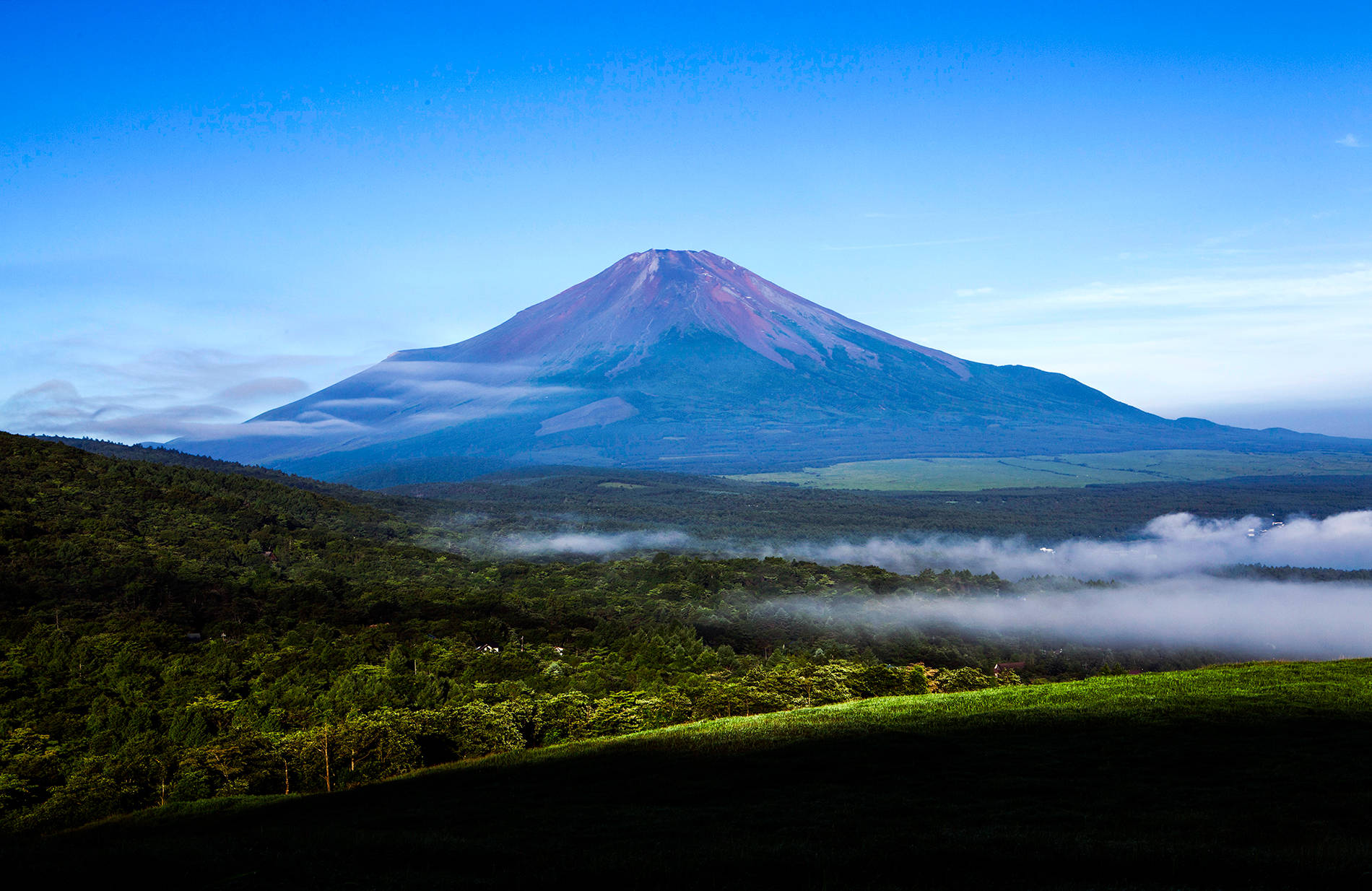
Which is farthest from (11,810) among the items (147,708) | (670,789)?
(670,789)

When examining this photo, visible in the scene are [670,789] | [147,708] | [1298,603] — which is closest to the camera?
[670,789]

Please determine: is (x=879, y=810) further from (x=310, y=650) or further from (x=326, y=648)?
(x=310, y=650)

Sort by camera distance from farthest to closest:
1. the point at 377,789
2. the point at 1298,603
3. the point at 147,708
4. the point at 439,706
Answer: the point at 1298,603 → the point at 439,706 → the point at 147,708 → the point at 377,789

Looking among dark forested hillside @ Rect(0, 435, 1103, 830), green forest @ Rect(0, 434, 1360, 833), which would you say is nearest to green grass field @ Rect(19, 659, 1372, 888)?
dark forested hillside @ Rect(0, 435, 1103, 830)

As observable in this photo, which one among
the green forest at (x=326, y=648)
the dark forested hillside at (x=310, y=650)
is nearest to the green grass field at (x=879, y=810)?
the dark forested hillside at (x=310, y=650)

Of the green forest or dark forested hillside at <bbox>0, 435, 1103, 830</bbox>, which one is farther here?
the green forest

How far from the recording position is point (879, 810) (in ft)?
70.5

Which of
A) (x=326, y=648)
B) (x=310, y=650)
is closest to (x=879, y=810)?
(x=326, y=648)

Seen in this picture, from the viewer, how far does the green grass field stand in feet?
50.6

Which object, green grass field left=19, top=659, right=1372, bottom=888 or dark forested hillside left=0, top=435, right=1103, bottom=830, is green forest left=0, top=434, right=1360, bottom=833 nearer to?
dark forested hillside left=0, top=435, right=1103, bottom=830

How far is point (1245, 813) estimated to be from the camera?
19141 millimetres

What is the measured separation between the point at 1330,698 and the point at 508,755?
38.7 metres

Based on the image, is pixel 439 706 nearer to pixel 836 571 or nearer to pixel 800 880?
pixel 800 880

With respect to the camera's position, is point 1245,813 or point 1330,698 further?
point 1330,698
